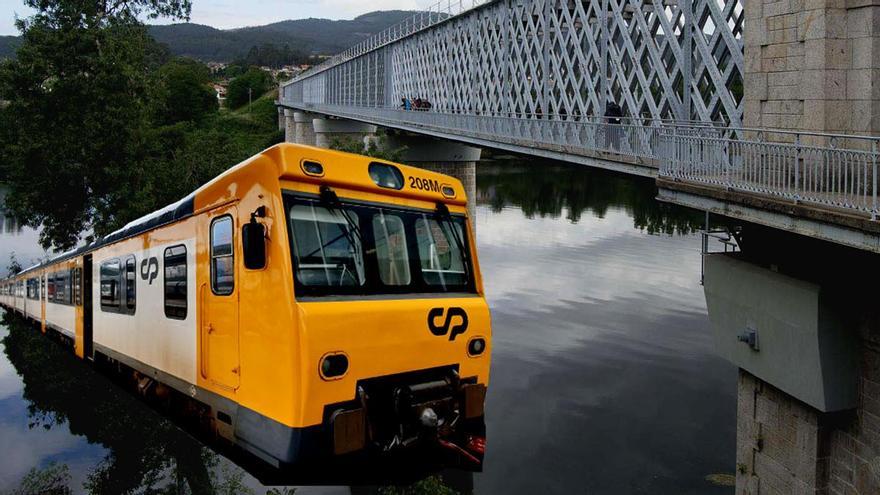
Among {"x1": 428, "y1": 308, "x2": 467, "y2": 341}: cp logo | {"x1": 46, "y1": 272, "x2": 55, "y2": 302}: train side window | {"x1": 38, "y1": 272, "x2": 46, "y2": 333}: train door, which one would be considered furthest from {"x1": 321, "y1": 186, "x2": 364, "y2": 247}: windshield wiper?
{"x1": 38, "y1": 272, "x2": 46, "y2": 333}: train door

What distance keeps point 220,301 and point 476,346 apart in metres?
2.61

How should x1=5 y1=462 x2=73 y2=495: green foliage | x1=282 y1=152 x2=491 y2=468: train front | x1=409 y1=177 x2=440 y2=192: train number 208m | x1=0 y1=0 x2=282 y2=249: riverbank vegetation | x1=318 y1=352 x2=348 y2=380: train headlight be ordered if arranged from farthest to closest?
x1=0 y1=0 x2=282 y2=249: riverbank vegetation, x1=5 y1=462 x2=73 y2=495: green foliage, x1=409 y1=177 x2=440 y2=192: train number 208m, x1=282 y1=152 x2=491 y2=468: train front, x1=318 y1=352 x2=348 y2=380: train headlight

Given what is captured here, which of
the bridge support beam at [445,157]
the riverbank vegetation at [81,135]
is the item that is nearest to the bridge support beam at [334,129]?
the bridge support beam at [445,157]

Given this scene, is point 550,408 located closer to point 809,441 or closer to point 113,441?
point 113,441

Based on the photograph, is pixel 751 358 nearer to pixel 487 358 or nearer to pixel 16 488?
pixel 487 358

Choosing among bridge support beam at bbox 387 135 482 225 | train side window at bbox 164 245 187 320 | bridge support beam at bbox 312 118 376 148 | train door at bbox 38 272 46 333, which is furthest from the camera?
bridge support beam at bbox 312 118 376 148

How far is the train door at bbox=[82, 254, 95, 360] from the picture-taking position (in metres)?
13.8

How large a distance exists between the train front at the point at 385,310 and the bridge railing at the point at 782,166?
469 centimetres

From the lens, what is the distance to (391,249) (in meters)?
8.05

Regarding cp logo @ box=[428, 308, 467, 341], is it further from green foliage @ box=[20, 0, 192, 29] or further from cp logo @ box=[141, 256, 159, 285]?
green foliage @ box=[20, 0, 192, 29]

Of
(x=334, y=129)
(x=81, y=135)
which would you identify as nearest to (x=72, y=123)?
(x=81, y=135)

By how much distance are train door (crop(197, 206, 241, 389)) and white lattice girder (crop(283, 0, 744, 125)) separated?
1140 cm

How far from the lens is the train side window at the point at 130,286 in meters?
11.0

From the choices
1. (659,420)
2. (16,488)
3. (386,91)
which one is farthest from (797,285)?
(386,91)
